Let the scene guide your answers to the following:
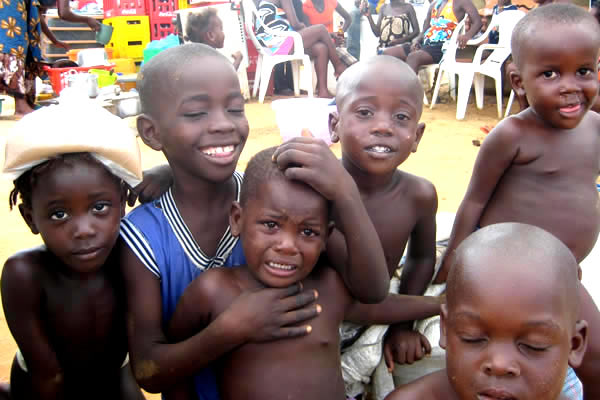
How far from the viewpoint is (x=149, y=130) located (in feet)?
5.81

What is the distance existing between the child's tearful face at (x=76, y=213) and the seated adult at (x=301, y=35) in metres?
6.99

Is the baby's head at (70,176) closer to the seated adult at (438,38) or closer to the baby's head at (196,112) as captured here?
the baby's head at (196,112)

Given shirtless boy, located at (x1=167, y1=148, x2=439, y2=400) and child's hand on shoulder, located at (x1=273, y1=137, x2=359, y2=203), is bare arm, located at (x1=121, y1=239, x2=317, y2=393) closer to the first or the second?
shirtless boy, located at (x1=167, y1=148, x2=439, y2=400)

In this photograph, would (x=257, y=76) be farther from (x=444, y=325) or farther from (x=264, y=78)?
(x=444, y=325)

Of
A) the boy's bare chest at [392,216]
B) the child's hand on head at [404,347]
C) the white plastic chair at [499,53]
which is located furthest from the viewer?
the white plastic chair at [499,53]

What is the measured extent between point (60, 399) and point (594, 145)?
6.84 feet

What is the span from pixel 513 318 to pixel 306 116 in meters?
4.14

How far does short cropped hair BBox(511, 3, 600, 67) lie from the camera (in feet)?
5.94

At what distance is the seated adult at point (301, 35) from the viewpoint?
27.3 feet

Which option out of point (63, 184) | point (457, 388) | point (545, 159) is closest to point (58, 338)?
point (63, 184)

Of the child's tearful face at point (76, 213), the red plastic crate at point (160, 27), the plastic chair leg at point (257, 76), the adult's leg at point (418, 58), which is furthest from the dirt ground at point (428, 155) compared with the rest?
the red plastic crate at point (160, 27)

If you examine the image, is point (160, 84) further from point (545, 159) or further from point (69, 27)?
point (69, 27)

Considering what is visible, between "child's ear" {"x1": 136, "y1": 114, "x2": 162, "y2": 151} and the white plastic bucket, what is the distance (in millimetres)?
3251

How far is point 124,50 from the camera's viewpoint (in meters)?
10.2
